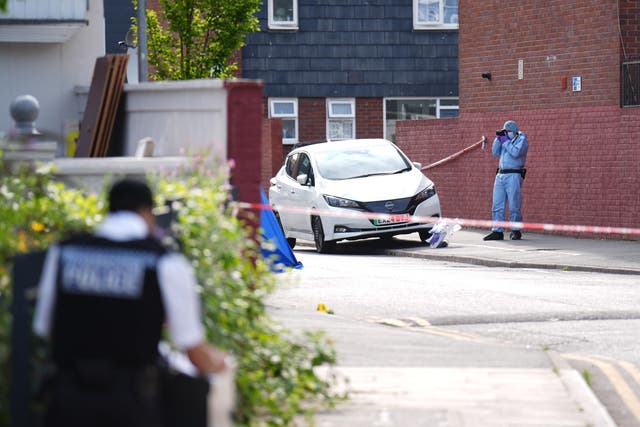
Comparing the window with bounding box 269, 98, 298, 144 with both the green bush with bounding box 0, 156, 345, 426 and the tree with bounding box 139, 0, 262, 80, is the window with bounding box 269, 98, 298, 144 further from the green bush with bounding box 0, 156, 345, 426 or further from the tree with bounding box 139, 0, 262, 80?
the green bush with bounding box 0, 156, 345, 426

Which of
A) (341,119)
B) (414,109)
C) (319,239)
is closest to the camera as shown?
(319,239)

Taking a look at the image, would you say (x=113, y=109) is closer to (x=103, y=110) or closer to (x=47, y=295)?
(x=103, y=110)

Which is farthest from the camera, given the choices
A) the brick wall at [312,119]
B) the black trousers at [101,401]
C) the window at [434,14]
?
the window at [434,14]

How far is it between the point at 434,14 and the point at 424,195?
1683 cm

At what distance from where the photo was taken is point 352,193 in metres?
22.3

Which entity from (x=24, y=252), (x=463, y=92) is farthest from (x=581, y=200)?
(x=24, y=252)

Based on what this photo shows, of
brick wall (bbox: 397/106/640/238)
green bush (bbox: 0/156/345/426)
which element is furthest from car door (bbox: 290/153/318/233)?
green bush (bbox: 0/156/345/426)

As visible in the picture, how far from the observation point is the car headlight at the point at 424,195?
883 inches

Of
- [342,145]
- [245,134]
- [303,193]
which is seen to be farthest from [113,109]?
[342,145]

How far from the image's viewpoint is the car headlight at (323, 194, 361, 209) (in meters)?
22.2

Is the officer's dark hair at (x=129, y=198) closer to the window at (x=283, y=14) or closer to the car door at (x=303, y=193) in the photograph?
the car door at (x=303, y=193)

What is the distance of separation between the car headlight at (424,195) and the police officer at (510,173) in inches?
60.5

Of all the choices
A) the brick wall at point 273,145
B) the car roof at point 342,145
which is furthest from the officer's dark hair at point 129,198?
the brick wall at point 273,145

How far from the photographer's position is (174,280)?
5117 mm
